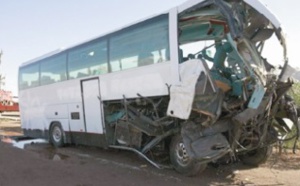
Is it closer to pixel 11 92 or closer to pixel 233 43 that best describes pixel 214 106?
pixel 233 43

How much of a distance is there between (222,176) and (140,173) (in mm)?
1734

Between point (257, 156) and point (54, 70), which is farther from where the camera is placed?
point (54, 70)

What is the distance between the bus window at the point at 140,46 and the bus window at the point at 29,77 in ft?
17.6

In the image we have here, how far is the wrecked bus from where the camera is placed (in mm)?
7109

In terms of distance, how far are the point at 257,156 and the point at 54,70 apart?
7.47 metres

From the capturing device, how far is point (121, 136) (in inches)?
400

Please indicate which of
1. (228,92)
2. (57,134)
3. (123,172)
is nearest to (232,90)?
(228,92)

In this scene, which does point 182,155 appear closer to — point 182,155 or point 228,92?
point 182,155

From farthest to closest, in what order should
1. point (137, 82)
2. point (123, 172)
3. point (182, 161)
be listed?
point (137, 82)
point (123, 172)
point (182, 161)

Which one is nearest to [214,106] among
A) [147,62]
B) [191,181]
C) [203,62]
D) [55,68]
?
[203,62]

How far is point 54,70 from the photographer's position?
13297 millimetres

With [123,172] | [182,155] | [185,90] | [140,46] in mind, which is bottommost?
[123,172]

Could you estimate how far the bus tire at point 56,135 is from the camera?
1345 centimetres

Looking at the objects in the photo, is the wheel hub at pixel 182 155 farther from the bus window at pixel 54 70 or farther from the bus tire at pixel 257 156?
the bus window at pixel 54 70
